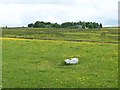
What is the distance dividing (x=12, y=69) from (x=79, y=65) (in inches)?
251

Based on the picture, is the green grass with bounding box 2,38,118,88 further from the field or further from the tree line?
the tree line

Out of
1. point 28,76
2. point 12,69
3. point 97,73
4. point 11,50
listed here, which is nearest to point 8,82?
point 28,76

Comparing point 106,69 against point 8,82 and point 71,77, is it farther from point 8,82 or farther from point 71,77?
point 8,82

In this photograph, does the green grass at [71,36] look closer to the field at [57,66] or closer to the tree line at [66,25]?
the field at [57,66]

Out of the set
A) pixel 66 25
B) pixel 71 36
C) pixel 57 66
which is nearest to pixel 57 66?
pixel 57 66

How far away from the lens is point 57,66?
33.2 metres

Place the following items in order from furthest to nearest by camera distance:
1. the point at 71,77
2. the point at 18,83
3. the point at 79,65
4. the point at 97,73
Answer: the point at 79,65 < the point at 97,73 < the point at 71,77 < the point at 18,83

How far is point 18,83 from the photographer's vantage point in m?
25.8

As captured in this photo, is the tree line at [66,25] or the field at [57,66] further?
the tree line at [66,25]

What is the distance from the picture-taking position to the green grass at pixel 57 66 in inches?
1031

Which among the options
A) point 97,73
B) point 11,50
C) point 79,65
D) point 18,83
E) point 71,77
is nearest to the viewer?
point 18,83

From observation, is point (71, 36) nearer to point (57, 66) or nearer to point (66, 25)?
point (57, 66)

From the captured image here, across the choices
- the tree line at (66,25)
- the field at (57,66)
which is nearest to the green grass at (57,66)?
the field at (57,66)

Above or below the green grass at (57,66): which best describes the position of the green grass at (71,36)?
above
